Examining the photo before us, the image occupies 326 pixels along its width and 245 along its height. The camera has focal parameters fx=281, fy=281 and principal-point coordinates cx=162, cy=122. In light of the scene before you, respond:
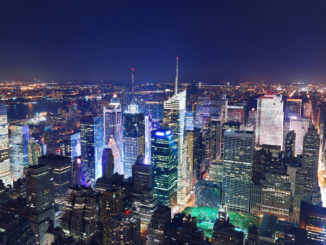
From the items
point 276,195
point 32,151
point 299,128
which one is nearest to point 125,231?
point 276,195

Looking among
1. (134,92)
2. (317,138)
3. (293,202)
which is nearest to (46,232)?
(134,92)

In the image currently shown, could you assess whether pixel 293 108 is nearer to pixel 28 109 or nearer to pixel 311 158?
pixel 311 158

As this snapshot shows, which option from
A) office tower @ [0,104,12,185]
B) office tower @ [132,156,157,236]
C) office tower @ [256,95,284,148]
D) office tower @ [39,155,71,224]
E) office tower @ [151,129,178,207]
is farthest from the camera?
office tower @ [256,95,284,148]

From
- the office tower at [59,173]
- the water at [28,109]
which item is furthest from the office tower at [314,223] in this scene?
the water at [28,109]

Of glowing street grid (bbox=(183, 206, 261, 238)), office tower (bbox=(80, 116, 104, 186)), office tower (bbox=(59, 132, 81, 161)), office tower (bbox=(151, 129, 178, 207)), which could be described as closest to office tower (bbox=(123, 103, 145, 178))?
office tower (bbox=(80, 116, 104, 186))

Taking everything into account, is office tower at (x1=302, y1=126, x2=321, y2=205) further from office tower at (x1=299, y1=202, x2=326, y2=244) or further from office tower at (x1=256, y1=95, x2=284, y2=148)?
office tower at (x1=256, y1=95, x2=284, y2=148)

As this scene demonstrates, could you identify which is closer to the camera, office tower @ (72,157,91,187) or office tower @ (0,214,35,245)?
office tower @ (0,214,35,245)
